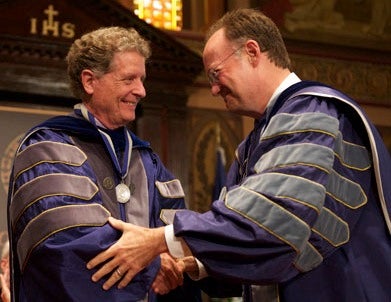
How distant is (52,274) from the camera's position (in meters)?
3.47

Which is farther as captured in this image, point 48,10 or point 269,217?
point 48,10

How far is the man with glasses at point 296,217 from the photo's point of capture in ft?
10.3

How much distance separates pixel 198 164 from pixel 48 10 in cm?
223

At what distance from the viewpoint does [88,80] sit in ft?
13.0

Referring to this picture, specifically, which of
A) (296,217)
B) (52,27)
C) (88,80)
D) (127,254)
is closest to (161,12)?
(52,27)

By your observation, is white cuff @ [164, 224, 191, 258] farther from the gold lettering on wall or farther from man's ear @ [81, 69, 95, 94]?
the gold lettering on wall

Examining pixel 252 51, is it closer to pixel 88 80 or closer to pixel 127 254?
pixel 88 80

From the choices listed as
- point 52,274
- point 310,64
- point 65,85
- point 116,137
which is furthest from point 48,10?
point 52,274

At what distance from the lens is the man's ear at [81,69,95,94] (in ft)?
12.9

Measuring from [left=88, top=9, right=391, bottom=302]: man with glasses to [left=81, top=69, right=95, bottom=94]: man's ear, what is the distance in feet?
2.21

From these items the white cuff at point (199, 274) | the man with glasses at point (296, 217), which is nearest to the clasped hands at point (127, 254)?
the man with glasses at point (296, 217)

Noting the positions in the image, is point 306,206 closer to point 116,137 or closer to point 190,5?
point 116,137

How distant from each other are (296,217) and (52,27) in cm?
531

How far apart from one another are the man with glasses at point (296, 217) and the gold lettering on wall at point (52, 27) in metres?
4.61
